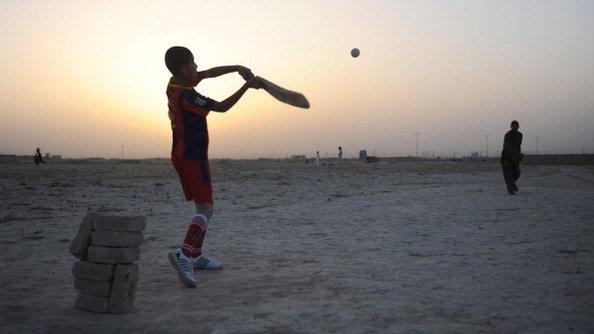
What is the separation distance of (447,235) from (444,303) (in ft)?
14.4

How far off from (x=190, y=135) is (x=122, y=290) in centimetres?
193

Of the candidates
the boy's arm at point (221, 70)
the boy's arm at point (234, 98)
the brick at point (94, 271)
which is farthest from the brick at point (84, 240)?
the boy's arm at point (221, 70)

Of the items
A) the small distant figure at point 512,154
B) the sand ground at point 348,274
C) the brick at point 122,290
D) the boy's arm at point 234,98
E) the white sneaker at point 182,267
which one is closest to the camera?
the sand ground at point 348,274

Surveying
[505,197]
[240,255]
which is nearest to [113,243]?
[240,255]

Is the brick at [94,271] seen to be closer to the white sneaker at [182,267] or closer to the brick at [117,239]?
the brick at [117,239]

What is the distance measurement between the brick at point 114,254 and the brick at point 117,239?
4 centimetres

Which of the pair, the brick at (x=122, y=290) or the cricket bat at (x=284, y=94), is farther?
the cricket bat at (x=284, y=94)

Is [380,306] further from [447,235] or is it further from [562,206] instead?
[562,206]

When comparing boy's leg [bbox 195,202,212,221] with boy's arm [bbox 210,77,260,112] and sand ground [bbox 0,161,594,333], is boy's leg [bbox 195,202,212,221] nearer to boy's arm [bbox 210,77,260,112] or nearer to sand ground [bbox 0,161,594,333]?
sand ground [bbox 0,161,594,333]

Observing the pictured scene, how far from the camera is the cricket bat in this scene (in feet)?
19.6

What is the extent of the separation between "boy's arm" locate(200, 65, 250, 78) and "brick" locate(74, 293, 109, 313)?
2.89 metres

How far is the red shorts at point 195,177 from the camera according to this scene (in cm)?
576

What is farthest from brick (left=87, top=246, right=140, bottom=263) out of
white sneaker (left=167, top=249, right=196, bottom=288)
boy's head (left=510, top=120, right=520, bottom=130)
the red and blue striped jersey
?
boy's head (left=510, top=120, right=520, bottom=130)

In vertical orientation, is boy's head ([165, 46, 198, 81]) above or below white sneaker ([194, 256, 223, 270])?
above
